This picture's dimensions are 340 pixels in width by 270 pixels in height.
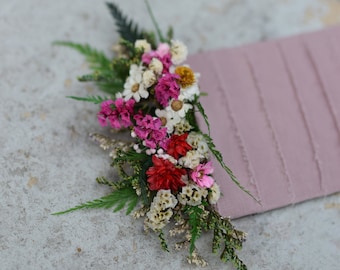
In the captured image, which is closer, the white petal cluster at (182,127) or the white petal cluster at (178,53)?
the white petal cluster at (182,127)

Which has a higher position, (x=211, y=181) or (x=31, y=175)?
(x=31, y=175)

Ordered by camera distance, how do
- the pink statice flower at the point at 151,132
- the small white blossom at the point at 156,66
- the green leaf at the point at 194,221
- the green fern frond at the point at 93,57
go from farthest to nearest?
the green fern frond at the point at 93,57
the small white blossom at the point at 156,66
the pink statice flower at the point at 151,132
the green leaf at the point at 194,221

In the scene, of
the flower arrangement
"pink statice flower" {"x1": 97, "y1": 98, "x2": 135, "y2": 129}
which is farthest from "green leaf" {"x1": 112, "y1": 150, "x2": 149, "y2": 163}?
"pink statice flower" {"x1": 97, "y1": 98, "x2": 135, "y2": 129}

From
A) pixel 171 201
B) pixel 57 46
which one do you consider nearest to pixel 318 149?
pixel 171 201

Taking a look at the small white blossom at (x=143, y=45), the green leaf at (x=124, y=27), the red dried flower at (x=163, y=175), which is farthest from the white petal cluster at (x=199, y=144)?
the green leaf at (x=124, y=27)

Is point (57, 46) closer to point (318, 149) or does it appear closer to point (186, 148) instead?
point (186, 148)

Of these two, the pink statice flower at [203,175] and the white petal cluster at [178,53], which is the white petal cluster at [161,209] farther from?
the white petal cluster at [178,53]
